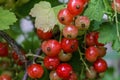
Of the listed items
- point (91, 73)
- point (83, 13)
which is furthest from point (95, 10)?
point (91, 73)

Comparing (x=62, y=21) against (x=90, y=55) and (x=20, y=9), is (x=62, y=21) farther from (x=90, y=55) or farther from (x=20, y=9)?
(x=20, y=9)

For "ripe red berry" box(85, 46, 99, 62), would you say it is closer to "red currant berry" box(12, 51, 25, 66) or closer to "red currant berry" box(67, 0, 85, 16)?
"red currant berry" box(67, 0, 85, 16)

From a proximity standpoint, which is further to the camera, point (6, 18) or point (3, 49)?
point (3, 49)

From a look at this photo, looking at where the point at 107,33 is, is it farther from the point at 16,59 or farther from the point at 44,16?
the point at 16,59

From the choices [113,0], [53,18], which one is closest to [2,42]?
[53,18]

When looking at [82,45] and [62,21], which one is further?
[82,45]
